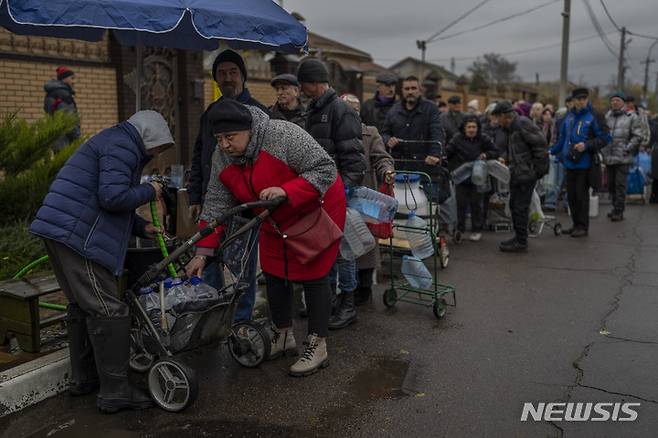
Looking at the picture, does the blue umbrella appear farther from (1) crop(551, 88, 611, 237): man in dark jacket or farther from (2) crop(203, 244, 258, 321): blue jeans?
(1) crop(551, 88, 611, 237): man in dark jacket

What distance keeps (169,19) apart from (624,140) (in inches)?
380

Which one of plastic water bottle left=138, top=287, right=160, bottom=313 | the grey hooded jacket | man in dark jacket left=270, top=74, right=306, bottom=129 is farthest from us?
the grey hooded jacket

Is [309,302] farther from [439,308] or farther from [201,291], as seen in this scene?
[439,308]

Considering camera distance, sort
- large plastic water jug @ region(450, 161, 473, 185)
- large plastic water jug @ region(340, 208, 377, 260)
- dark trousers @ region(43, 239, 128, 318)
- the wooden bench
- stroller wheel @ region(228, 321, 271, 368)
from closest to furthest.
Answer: dark trousers @ region(43, 239, 128, 318)
the wooden bench
stroller wheel @ region(228, 321, 271, 368)
large plastic water jug @ region(340, 208, 377, 260)
large plastic water jug @ region(450, 161, 473, 185)

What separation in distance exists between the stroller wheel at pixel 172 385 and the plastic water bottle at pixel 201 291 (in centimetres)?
41

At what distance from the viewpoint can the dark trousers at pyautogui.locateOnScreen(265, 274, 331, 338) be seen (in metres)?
4.51

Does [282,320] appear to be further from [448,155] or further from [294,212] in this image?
[448,155]

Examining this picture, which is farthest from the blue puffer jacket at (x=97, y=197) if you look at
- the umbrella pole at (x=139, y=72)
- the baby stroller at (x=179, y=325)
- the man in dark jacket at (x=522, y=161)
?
the man in dark jacket at (x=522, y=161)

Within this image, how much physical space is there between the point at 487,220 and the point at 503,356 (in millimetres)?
5742

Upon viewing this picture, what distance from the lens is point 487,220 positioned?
10.4m

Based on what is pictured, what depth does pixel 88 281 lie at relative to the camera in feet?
12.5

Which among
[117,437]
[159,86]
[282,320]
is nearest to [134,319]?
[117,437]

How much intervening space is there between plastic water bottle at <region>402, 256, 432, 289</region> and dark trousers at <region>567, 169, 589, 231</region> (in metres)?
4.61

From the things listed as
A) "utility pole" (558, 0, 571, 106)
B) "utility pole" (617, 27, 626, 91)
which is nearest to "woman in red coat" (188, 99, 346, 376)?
"utility pole" (558, 0, 571, 106)
